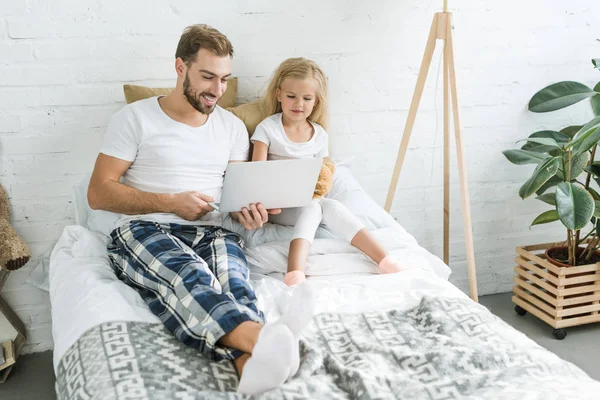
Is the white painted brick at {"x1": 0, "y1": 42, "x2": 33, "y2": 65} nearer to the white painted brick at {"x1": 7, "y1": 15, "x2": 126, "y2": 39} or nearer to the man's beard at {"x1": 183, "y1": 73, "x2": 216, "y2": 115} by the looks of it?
the white painted brick at {"x1": 7, "y1": 15, "x2": 126, "y2": 39}

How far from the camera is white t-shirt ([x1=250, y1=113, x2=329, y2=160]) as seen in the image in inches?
95.3

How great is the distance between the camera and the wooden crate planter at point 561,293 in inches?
106

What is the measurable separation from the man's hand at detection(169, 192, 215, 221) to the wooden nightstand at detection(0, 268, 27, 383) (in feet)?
2.62

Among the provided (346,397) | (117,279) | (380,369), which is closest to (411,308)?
(380,369)

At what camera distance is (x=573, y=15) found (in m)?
2.95

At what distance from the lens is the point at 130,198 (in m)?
2.11

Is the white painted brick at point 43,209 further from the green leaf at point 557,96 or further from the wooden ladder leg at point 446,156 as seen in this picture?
the green leaf at point 557,96

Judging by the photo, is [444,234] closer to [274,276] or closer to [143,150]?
[274,276]

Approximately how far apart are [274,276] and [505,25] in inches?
61.3

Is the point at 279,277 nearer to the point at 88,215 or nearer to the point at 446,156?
the point at 88,215

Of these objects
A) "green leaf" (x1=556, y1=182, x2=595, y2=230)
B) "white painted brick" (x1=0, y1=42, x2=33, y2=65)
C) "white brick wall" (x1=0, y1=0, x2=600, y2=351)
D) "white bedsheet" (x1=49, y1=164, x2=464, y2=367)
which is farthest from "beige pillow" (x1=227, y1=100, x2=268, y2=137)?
"green leaf" (x1=556, y1=182, x2=595, y2=230)

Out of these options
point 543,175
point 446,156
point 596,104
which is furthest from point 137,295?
point 596,104

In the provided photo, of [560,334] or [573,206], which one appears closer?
[573,206]

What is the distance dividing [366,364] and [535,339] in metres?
1.48
